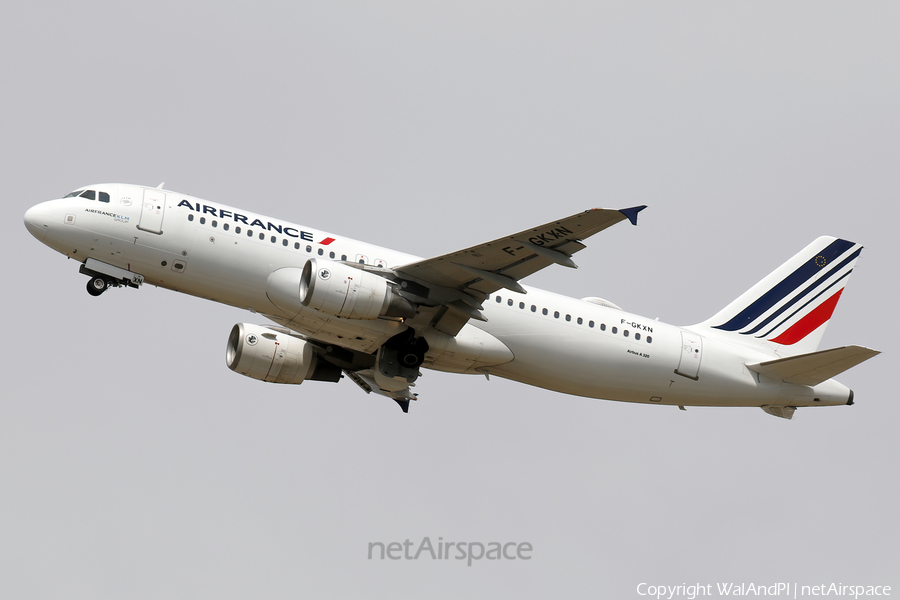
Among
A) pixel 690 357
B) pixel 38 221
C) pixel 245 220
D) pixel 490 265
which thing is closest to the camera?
pixel 490 265

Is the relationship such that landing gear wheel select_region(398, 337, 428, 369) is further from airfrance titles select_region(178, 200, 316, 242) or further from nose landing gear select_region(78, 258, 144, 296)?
nose landing gear select_region(78, 258, 144, 296)

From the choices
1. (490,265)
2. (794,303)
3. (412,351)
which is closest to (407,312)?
(412,351)

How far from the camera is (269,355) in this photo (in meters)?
37.9

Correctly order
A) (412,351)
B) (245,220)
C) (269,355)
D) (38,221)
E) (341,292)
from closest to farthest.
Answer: (341,292)
(38,221)
(245,220)
(412,351)
(269,355)

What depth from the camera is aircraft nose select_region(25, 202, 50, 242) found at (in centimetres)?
3278

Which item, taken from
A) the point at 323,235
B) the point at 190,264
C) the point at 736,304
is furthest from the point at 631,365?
the point at 190,264

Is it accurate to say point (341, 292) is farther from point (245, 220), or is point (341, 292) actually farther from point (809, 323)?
point (809, 323)

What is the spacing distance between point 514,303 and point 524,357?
6.04 feet

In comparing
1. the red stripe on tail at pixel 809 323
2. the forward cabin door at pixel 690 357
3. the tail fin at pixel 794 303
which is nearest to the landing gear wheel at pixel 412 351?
the forward cabin door at pixel 690 357

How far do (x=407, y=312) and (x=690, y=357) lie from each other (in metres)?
11.0

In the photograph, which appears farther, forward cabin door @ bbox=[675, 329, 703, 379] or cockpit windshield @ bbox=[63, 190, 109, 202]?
forward cabin door @ bbox=[675, 329, 703, 379]

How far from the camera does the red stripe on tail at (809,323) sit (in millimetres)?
41000

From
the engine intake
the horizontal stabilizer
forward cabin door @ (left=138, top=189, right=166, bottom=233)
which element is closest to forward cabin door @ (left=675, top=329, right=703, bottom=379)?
the horizontal stabilizer

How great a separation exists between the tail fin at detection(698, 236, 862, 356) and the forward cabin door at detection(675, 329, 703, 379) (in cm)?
236
